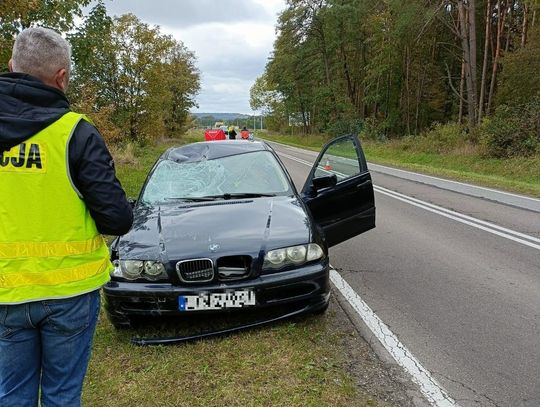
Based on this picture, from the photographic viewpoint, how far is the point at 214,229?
3.68 metres

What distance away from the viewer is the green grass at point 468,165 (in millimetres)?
13421

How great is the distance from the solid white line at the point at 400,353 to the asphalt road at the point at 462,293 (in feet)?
0.21

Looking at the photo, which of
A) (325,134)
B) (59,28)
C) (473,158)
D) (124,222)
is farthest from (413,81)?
(124,222)

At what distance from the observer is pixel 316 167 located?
5.66 metres

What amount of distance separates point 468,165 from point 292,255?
56.3ft

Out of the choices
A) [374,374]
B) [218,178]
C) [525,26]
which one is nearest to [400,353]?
[374,374]

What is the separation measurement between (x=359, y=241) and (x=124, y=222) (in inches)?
206

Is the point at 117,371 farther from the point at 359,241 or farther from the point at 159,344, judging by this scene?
the point at 359,241

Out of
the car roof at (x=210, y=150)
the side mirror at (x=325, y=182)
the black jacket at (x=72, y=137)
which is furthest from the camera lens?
the car roof at (x=210, y=150)

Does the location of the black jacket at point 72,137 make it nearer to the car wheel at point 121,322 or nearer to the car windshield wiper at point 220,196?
the car wheel at point 121,322

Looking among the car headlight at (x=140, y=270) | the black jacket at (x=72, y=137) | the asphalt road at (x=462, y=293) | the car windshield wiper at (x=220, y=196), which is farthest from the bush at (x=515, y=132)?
the black jacket at (x=72, y=137)

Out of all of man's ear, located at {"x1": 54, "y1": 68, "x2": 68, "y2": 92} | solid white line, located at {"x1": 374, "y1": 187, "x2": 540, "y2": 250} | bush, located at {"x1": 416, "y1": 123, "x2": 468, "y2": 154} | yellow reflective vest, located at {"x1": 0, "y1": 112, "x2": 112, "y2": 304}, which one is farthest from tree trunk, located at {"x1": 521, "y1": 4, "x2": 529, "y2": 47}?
yellow reflective vest, located at {"x1": 0, "y1": 112, "x2": 112, "y2": 304}

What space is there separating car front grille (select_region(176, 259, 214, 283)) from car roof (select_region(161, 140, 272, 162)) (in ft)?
6.55

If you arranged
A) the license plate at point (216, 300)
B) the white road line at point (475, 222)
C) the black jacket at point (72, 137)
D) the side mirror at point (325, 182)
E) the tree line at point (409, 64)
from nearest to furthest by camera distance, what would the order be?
the black jacket at point (72, 137)
the license plate at point (216, 300)
the side mirror at point (325, 182)
the white road line at point (475, 222)
the tree line at point (409, 64)
